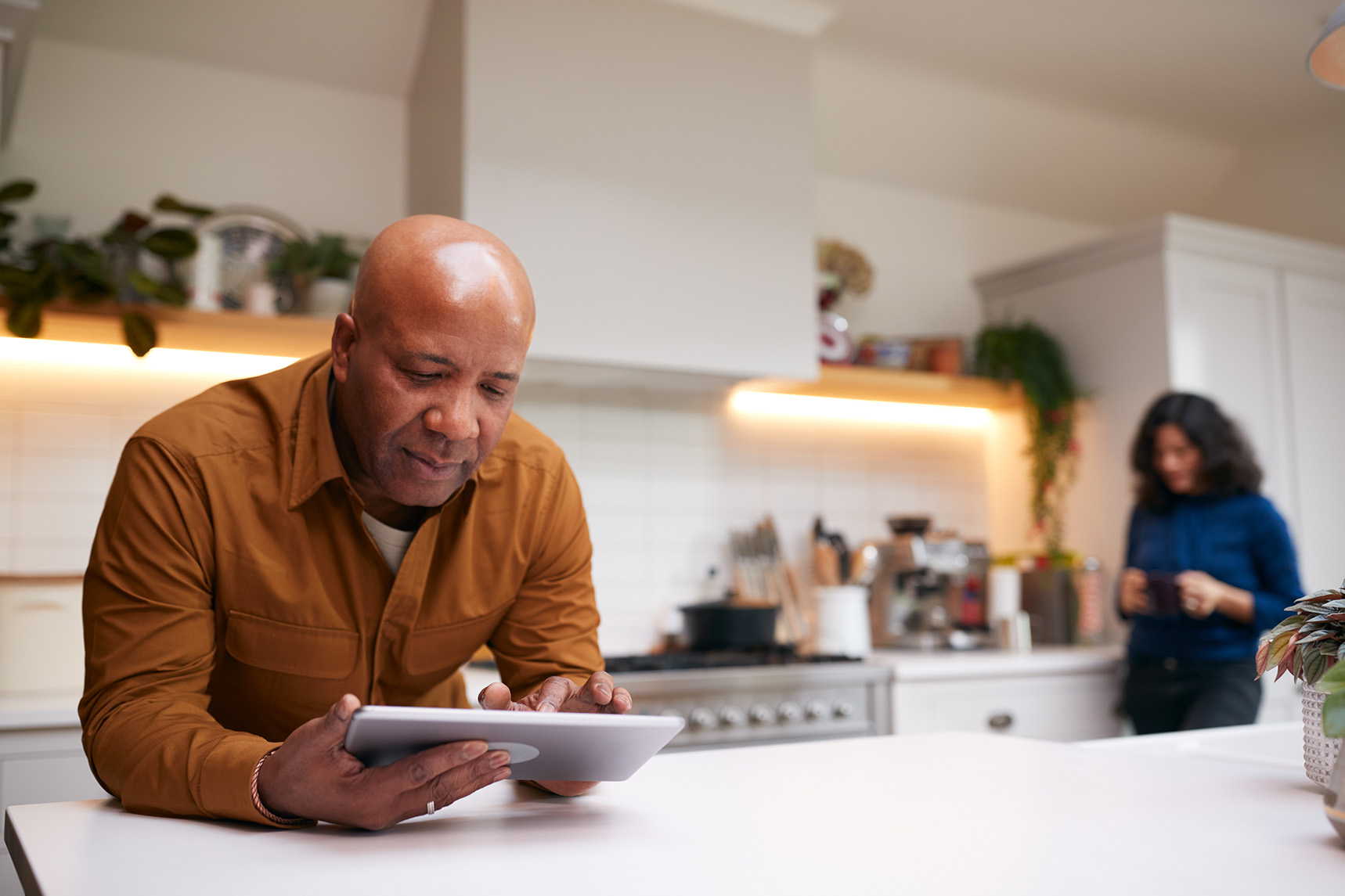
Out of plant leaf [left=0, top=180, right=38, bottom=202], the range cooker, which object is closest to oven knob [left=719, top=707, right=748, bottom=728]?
the range cooker

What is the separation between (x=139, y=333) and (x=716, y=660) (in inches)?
60.3

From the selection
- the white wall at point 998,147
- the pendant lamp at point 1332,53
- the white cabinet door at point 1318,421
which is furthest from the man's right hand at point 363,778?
the white cabinet door at point 1318,421

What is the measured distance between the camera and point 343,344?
120 centimetres

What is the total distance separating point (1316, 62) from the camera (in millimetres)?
1324

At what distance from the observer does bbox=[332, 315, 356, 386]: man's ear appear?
118 centimetres

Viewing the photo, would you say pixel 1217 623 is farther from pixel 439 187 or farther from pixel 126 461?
pixel 126 461

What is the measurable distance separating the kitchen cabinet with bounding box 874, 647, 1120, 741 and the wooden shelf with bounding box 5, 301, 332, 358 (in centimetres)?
169

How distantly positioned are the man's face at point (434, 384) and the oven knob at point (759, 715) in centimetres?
155

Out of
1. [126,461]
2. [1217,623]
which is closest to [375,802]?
[126,461]

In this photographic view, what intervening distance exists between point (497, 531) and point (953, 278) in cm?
295

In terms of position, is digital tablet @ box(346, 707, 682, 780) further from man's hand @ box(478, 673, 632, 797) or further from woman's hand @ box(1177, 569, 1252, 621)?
woman's hand @ box(1177, 569, 1252, 621)

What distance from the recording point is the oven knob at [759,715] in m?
2.54

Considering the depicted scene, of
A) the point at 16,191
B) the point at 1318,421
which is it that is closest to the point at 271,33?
the point at 16,191

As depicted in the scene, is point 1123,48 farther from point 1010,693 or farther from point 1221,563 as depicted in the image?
point 1010,693
